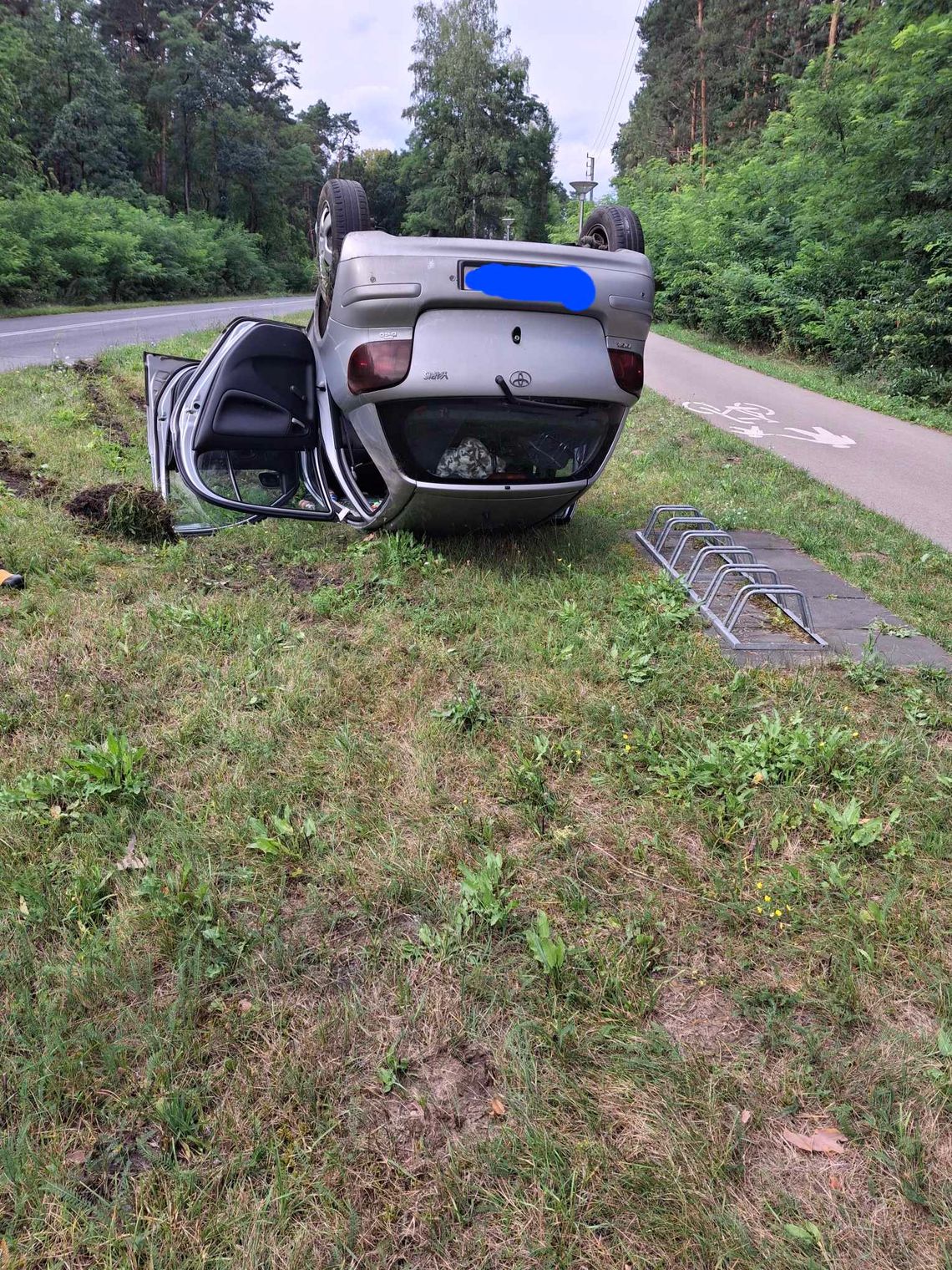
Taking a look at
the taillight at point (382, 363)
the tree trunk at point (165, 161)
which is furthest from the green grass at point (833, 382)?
the tree trunk at point (165, 161)

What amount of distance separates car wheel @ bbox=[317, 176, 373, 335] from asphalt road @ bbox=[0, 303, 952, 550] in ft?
14.8

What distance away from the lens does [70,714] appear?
2.96 m

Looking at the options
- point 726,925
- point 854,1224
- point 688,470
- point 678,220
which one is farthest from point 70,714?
point 678,220

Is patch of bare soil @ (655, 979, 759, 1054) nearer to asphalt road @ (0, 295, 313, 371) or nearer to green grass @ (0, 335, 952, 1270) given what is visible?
green grass @ (0, 335, 952, 1270)

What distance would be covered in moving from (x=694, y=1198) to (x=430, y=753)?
1.57m

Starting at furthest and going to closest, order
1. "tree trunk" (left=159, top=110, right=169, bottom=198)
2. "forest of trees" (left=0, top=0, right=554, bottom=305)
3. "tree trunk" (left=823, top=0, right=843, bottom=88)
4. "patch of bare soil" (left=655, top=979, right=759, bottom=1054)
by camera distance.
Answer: "tree trunk" (left=159, top=110, right=169, bottom=198) < "forest of trees" (left=0, top=0, right=554, bottom=305) < "tree trunk" (left=823, top=0, right=843, bottom=88) < "patch of bare soil" (left=655, top=979, right=759, bottom=1054)

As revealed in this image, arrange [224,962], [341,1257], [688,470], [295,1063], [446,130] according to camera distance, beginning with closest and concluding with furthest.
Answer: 1. [341,1257]
2. [295,1063]
3. [224,962]
4. [688,470]
5. [446,130]

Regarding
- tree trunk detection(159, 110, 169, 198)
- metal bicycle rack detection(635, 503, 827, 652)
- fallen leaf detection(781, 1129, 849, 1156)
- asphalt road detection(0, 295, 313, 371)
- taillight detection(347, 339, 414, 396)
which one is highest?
tree trunk detection(159, 110, 169, 198)

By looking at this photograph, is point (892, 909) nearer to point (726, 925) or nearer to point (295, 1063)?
point (726, 925)

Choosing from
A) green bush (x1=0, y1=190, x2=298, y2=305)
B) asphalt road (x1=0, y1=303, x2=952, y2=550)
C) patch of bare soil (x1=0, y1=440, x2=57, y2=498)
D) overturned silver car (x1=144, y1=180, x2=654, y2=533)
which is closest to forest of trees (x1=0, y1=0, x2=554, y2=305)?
green bush (x1=0, y1=190, x2=298, y2=305)

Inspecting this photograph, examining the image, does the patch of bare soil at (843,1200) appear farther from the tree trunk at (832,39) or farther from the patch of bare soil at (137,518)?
the tree trunk at (832,39)

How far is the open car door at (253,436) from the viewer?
4.71m

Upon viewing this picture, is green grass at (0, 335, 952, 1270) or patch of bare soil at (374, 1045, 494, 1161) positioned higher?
green grass at (0, 335, 952, 1270)

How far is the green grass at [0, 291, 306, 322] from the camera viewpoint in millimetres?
18906
